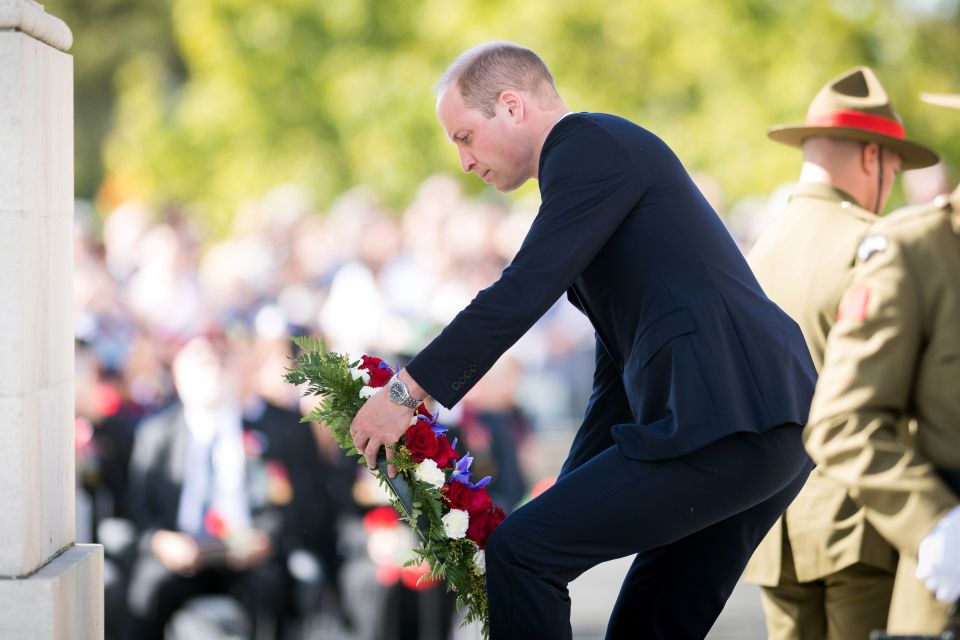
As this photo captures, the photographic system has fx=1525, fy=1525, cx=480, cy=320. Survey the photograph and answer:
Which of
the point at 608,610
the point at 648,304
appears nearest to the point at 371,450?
the point at 648,304

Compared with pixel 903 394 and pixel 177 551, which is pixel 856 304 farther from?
pixel 177 551

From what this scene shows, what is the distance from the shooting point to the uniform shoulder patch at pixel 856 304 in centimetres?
340

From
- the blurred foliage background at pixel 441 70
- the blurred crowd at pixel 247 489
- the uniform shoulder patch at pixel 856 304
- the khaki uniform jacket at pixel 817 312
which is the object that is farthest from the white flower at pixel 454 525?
the blurred foliage background at pixel 441 70

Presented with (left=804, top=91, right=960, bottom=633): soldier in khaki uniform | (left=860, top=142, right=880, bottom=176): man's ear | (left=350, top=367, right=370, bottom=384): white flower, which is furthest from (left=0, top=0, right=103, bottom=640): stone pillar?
(left=860, top=142, right=880, bottom=176): man's ear

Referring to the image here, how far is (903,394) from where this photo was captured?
3.37 meters

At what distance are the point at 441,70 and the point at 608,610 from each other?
10777 mm

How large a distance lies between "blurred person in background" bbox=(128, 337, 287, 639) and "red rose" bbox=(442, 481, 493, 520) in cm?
400

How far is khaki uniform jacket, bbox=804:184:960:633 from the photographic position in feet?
10.9

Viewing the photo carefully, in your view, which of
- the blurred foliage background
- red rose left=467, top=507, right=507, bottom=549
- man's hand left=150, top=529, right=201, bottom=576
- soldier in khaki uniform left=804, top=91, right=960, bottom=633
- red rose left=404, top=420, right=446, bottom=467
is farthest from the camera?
the blurred foliage background

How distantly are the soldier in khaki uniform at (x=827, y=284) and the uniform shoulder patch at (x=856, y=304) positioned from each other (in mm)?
1471

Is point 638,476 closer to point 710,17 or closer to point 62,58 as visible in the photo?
point 62,58

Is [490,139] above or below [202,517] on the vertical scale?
above

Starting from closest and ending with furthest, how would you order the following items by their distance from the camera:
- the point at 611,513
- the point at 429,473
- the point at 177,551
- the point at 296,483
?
the point at 611,513 → the point at 429,473 → the point at 177,551 → the point at 296,483

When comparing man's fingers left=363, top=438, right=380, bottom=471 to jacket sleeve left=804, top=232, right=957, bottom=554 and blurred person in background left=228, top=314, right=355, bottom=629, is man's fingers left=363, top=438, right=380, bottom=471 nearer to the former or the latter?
jacket sleeve left=804, top=232, right=957, bottom=554
